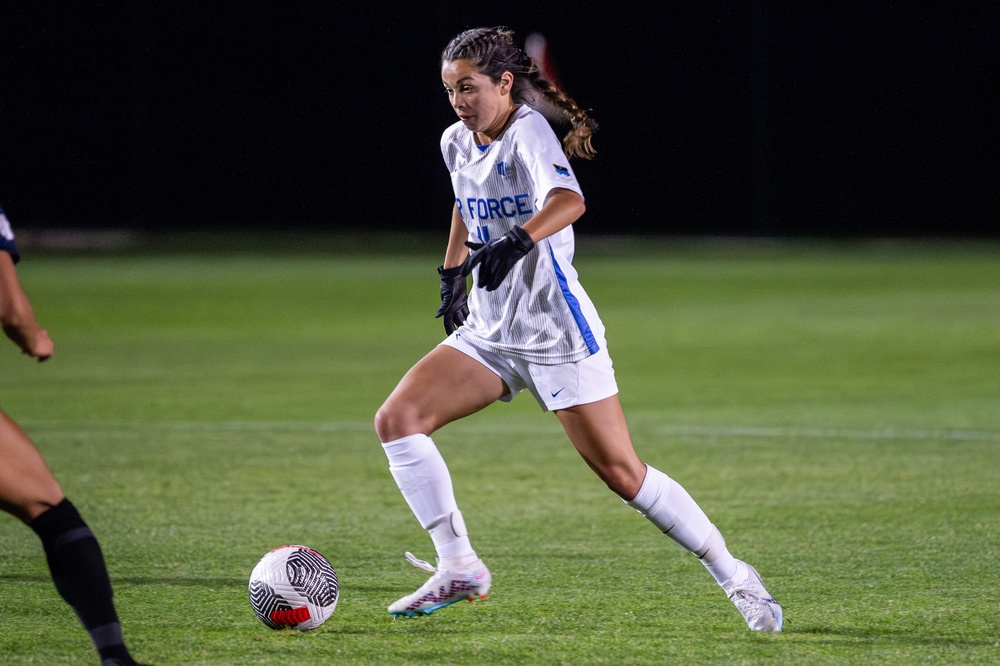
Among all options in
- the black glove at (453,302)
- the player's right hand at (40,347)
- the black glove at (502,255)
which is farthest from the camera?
the black glove at (453,302)

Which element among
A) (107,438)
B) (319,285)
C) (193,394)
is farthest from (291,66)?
(107,438)

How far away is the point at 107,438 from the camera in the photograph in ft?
31.5

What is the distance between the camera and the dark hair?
483 cm

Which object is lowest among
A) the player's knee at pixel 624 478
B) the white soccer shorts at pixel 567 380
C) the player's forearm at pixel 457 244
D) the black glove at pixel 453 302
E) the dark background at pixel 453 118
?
the dark background at pixel 453 118

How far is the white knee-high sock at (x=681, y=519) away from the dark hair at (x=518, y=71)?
1.10m

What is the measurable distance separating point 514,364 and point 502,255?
0.51m

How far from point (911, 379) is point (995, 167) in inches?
759

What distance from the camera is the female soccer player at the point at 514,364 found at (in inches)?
189

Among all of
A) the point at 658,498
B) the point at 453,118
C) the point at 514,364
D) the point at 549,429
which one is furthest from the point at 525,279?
the point at 453,118

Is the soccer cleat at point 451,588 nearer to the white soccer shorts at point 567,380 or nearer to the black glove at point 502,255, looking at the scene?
the white soccer shorts at point 567,380

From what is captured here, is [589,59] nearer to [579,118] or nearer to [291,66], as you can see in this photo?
[291,66]

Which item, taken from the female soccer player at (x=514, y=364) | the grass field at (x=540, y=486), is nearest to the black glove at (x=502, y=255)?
the female soccer player at (x=514, y=364)

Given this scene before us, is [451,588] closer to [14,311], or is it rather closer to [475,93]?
[475,93]

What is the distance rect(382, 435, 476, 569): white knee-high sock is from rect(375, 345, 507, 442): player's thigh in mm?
48
